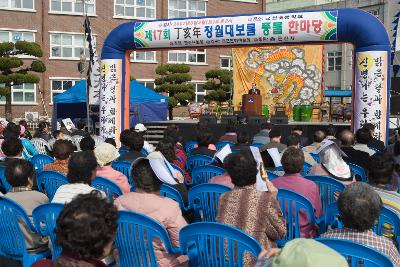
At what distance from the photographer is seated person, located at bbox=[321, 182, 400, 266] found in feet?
9.85

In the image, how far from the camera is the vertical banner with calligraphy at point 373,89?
11156 mm

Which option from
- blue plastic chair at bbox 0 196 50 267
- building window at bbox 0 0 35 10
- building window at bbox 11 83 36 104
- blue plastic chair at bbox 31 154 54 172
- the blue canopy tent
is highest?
building window at bbox 0 0 35 10

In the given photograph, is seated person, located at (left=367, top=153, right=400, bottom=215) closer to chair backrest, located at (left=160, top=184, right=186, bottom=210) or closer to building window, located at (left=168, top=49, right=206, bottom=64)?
chair backrest, located at (left=160, top=184, right=186, bottom=210)

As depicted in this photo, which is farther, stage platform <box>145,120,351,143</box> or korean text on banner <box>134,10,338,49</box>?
stage platform <box>145,120,351,143</box>

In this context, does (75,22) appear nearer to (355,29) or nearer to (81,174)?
(355,29)

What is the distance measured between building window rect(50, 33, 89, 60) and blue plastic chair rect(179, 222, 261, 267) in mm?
33513

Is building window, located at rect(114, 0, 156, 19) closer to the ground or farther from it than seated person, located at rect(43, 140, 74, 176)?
farther from it

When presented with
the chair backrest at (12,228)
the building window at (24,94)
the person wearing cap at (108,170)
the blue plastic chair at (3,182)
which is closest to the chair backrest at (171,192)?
the person wearing cap at (108,170)

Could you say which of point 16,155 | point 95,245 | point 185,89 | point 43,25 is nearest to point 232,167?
point 95,245

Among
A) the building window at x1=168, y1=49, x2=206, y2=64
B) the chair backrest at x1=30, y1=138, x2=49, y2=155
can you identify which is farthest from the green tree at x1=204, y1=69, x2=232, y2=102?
the chair backrest at x1=30, y1=138, x2=49, y2=155

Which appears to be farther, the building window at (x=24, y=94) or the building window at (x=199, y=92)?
the building window at (x=199, y=92)

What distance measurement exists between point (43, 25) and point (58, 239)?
3519cm

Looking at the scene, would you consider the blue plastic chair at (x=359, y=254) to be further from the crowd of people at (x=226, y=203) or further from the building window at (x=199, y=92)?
the building window at (x=199, y=92)

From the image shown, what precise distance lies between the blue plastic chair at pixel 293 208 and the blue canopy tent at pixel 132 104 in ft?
54.2
